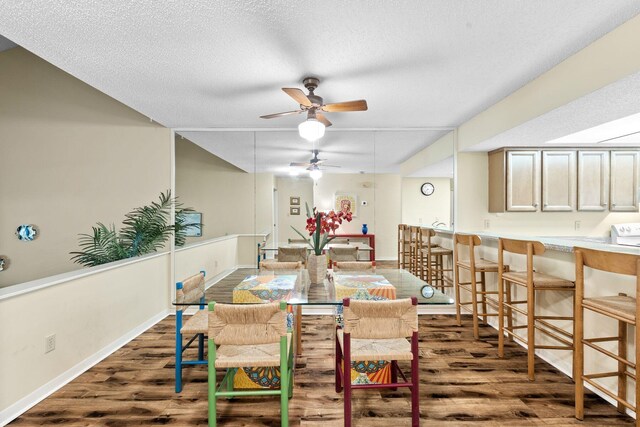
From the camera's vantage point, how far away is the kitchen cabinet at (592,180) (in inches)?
153

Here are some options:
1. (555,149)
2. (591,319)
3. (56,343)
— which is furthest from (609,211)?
(56,343)

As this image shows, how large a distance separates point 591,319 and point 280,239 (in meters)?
3.08

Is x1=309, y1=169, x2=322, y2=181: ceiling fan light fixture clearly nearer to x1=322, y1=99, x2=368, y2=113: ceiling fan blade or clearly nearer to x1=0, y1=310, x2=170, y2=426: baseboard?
x1=322, y1=99, x2=368, y2=113: ceiling fan blade

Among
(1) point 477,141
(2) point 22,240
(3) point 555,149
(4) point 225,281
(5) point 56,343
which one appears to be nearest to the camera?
(5) point 56,343

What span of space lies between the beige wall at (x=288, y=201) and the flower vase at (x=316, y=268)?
5.56 ft

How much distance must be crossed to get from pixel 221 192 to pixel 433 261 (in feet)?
10.2

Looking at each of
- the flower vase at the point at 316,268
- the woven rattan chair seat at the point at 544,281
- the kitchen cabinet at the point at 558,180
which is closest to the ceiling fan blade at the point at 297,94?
the flower vase at the point at 316,268

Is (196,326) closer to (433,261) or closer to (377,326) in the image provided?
(377,326)

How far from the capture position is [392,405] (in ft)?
6.82

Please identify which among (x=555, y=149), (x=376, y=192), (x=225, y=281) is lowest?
(x=225, y=281)

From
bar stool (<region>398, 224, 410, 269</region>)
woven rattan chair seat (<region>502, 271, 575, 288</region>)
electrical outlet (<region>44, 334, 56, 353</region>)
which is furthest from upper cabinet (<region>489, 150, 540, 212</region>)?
electrical outlet (<region>44, 334, 56, 353</region>)

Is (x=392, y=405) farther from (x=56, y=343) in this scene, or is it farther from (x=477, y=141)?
(x=477, y=141)

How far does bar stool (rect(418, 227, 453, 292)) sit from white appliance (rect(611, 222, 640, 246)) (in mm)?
1866

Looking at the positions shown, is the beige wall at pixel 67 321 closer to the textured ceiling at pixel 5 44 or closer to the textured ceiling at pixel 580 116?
the textured ceiling at pixel 5 44
